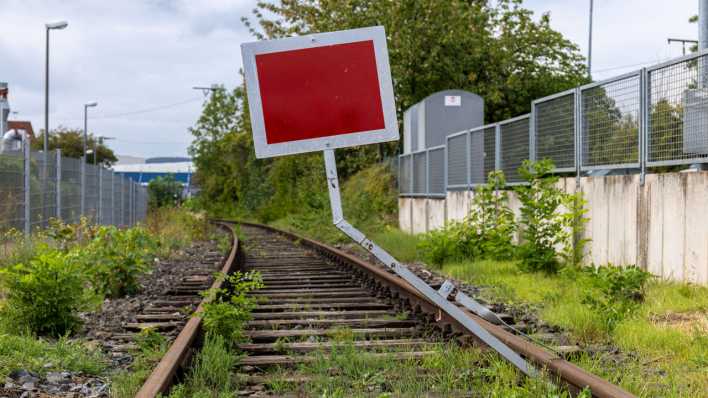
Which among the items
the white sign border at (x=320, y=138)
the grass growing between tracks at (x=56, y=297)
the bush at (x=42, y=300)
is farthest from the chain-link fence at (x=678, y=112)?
the bush at (x=42, y=300)

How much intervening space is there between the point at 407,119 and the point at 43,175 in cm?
1031

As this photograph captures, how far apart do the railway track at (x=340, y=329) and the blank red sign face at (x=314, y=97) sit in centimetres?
147

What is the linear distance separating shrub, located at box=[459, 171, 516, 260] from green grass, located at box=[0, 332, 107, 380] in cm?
715

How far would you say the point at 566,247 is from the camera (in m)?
10.0

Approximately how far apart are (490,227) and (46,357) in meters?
8.47

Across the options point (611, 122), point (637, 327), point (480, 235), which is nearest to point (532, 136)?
point (480, 235)

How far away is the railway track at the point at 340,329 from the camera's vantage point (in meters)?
4.30

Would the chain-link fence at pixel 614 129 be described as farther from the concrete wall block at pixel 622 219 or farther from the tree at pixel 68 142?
the tree at pixel 68 142

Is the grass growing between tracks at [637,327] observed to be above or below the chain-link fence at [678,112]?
below

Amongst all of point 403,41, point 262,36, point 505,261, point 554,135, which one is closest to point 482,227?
point 505,261

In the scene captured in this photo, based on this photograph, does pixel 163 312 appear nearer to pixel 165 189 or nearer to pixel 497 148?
pixel 497 148

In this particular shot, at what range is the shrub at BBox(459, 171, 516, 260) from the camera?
11.6 meters

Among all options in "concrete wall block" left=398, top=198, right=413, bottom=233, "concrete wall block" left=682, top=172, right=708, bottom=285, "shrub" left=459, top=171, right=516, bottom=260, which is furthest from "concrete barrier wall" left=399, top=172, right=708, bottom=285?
"concrete wall block" left=398, top=198, right=413, bottom=233

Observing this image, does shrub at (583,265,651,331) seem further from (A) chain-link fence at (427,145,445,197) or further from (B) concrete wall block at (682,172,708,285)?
(A) chain-link fence at (427,145,445,197)
